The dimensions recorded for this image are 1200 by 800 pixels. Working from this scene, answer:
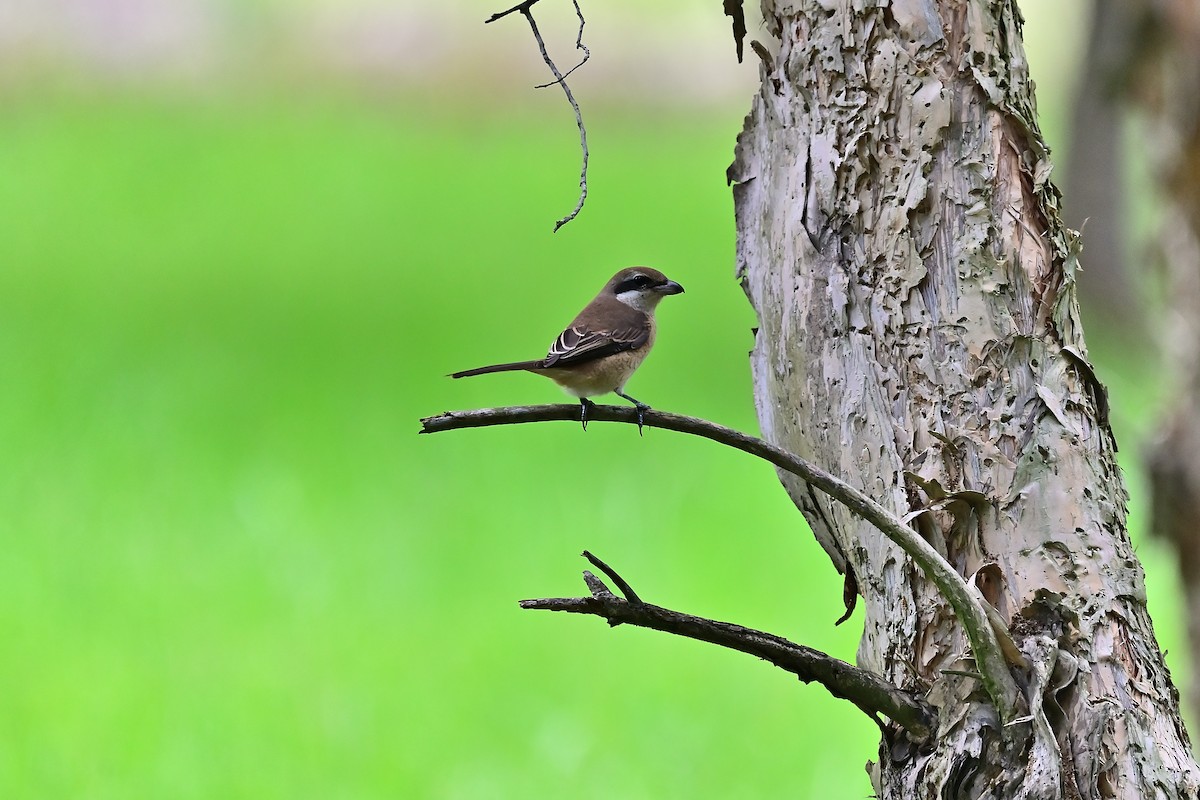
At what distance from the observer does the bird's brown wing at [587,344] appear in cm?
433

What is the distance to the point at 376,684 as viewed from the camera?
23.7 feet

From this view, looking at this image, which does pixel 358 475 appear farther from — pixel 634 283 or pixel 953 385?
pixel 953 385

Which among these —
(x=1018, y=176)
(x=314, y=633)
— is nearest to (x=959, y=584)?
(x=1018, y=176)

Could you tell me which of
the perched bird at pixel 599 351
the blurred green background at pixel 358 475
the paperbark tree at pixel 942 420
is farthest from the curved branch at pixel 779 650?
the blurred green background at pixel 358 475

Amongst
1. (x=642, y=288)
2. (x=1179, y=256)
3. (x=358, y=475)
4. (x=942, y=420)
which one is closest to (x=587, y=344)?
(x=642, y=288)

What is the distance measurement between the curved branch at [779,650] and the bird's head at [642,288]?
2287 millimetres

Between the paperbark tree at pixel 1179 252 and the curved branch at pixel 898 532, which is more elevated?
the paperbark tree at pixel 1179 252

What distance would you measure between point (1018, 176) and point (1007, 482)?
69 centimetres

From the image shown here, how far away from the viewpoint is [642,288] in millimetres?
5102

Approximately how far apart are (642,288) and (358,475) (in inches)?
214

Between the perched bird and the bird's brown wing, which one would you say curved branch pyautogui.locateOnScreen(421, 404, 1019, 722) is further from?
the bird's brown wing

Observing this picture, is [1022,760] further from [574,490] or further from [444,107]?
[444,107]

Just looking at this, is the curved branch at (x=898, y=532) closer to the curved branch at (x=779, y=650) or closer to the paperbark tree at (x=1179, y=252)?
the curved branch at (x=779, y=650)

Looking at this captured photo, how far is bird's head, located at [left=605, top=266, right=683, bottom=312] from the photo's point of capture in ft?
16.6
